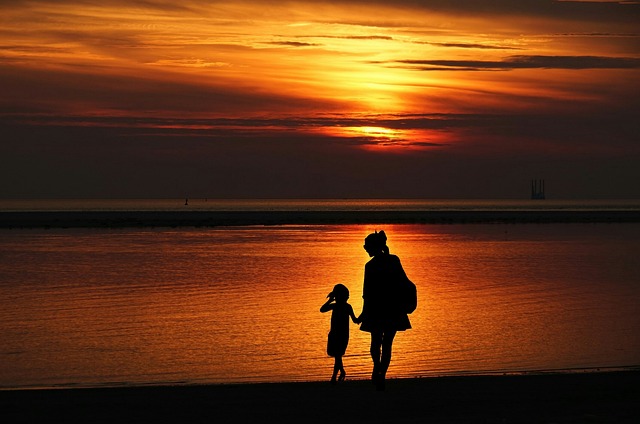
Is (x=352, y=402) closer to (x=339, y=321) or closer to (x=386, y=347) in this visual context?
(x=386, y=347)

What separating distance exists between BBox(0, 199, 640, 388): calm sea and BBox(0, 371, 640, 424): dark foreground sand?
9.16 ft

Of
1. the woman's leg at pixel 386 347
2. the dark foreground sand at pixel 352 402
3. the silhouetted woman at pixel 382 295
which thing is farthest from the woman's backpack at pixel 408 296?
the dark foreground sand at pixel 352 402

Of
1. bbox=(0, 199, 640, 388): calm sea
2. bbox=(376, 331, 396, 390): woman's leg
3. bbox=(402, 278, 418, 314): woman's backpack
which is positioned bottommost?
bbox=(0, 199, 640, 388): calm sea

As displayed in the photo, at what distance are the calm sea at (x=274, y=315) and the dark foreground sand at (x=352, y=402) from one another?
9.16ft

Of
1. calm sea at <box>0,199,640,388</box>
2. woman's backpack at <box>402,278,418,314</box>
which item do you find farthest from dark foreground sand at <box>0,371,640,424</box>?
calm sea at <box>0,199,640,388</box>

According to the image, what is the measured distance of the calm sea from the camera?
1644cm

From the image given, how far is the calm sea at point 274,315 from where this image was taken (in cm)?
1644

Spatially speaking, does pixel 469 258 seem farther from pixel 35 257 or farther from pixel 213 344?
pixel 213 344

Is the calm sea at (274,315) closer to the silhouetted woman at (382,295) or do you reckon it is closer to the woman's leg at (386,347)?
the woman's leg at (386,347)

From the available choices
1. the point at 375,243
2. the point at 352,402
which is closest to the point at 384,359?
the point at 352,402

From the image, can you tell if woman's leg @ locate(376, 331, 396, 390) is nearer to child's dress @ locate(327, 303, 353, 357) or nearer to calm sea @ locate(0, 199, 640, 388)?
child's dress @ locate(327, 303, 353, 357)

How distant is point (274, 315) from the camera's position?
78.3 feet

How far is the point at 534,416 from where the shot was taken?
33.5ft

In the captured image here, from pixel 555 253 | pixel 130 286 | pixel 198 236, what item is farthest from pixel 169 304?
pixel 198 236
